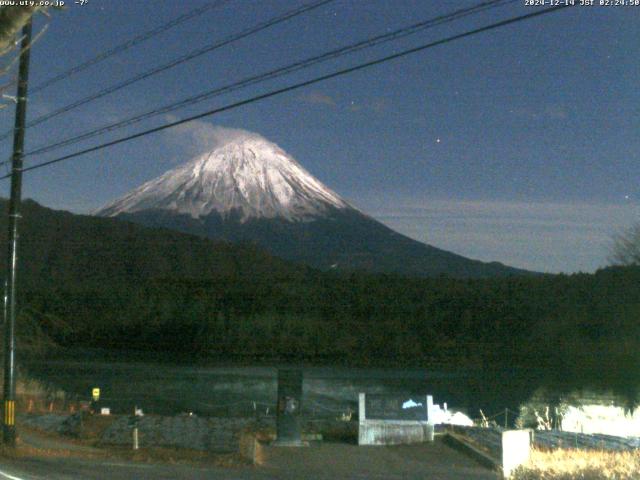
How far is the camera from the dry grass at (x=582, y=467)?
9508mm

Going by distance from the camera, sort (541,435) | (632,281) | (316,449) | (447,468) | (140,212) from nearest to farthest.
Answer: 1. (447,468)
2. (541,435)
3. (316,449)
4. (632,281)
5. (140,212)

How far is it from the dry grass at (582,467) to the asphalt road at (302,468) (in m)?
2.61

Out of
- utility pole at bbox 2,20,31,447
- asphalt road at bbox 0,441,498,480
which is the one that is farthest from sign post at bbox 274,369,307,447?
utility pole at bbox 2,20,31,447

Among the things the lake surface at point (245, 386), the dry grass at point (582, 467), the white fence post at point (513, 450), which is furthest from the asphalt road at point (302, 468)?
the lake surface at point (245, 386)

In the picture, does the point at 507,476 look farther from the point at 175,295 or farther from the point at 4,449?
the point at 175,295

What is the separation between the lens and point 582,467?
390 inches

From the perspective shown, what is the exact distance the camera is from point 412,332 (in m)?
46.4

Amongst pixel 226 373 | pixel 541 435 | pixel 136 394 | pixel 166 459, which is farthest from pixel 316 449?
pixel 226 373

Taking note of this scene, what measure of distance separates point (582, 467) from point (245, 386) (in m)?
24.0

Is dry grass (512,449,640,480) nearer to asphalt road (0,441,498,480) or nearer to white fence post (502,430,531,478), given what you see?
white fence post (502,430,531,478)

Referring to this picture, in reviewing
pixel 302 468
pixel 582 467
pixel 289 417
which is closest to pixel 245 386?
pixel 289 417

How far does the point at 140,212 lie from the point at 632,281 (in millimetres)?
93782

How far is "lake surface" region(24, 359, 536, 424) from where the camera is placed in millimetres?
29062

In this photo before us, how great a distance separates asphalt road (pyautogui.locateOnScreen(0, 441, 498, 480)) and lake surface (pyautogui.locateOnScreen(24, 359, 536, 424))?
8672 millimetres
